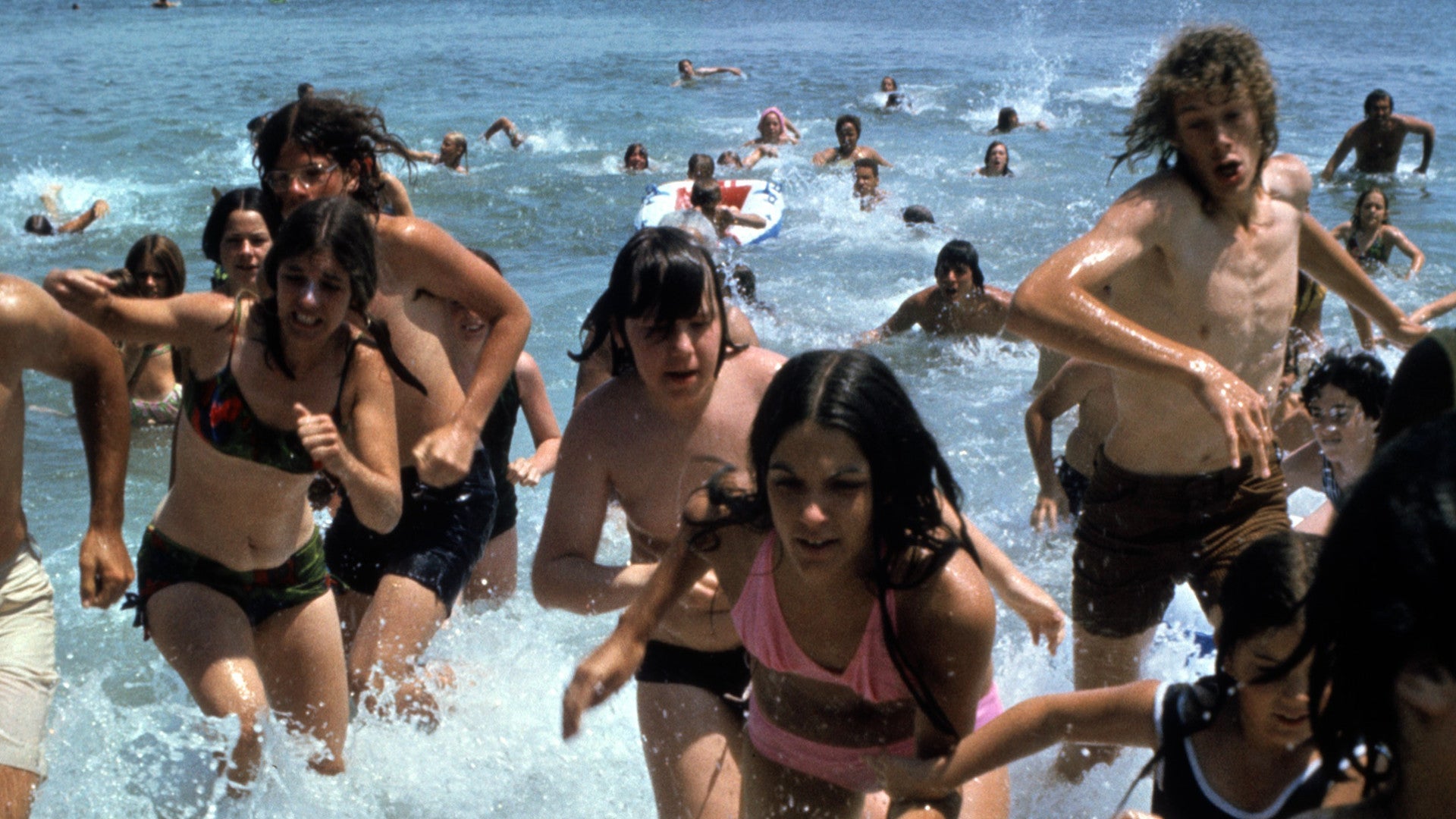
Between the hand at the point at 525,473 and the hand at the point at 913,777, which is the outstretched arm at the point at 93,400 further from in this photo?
the hand at the point at 913,777

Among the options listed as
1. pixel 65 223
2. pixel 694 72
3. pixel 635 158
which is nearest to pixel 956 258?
pixel 635 158

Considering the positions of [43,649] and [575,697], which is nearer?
[575,697]

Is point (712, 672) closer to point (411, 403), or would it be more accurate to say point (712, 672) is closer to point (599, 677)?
point (599, 677)

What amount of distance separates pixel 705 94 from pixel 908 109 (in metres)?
4.01

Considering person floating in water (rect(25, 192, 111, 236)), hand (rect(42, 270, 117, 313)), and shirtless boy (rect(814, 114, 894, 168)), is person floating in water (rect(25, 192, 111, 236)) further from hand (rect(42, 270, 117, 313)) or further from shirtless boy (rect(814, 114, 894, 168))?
hand (rect(42, 270, 117, 313))

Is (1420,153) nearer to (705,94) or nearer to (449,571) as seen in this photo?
(705,94)

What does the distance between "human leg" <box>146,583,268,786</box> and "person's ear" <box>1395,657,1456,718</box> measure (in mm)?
2847

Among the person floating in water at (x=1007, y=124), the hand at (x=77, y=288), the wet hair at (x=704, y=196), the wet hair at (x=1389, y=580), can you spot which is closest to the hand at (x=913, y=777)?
the wet hair at (x=1389, y=580)

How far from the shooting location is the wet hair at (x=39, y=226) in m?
13.6

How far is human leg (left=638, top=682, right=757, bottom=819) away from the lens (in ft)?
10.1

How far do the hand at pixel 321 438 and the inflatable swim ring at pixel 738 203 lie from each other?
939 cm

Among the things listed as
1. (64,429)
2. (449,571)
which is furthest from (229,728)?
(64,429)

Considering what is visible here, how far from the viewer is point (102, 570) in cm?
323

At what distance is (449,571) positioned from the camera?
4199 millimetres
